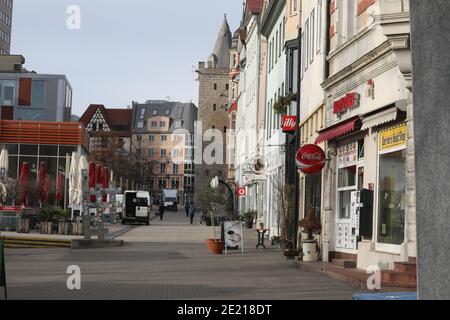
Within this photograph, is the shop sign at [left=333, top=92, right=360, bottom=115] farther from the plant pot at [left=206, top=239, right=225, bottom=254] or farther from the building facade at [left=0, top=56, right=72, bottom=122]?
the building facade at [left=0, top=56, right=72, bottom=122]

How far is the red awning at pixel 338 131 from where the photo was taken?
68.2 feet

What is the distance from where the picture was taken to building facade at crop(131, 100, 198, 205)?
172 meters

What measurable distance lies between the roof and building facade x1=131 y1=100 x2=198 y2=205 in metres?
2.20

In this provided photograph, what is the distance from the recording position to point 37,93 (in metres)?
84.3

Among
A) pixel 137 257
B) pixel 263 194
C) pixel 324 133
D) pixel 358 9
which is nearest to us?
pixel 358 9

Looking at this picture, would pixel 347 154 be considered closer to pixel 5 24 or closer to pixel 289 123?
pixel 289 123

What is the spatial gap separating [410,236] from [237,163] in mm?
65690

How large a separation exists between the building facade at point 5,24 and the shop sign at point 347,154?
12746 cm

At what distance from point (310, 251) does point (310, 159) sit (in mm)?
2699

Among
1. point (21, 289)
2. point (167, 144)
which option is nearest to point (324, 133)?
point (21, 289)

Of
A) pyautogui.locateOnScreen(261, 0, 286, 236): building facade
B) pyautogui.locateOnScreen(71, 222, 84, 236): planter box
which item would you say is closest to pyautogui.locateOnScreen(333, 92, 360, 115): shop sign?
pyautogui.locateOnScreen(261, 0, 286, 236): building facade

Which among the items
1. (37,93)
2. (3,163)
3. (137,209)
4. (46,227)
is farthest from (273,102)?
(37,93)
